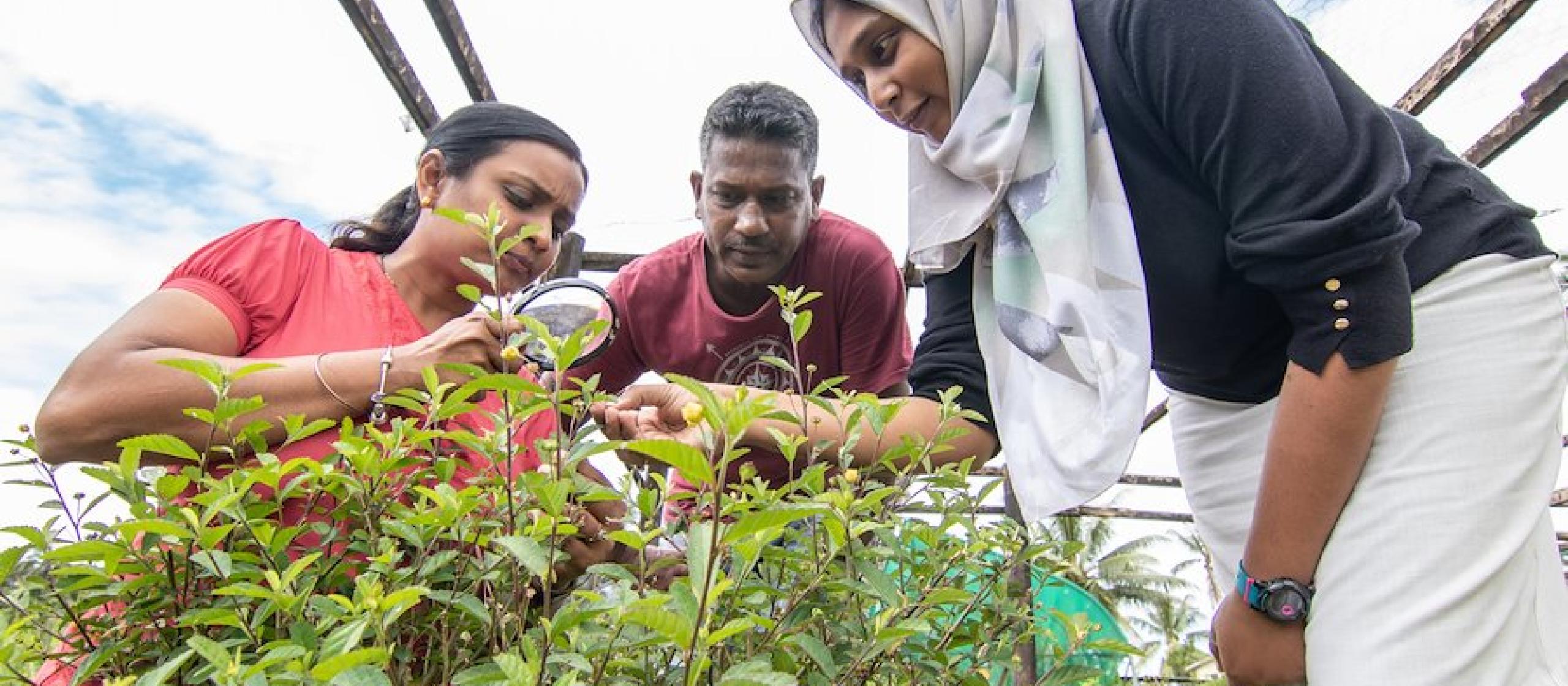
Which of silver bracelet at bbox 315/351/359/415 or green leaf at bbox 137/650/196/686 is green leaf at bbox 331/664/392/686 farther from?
silver bracelet at bbox 315/351/359/415

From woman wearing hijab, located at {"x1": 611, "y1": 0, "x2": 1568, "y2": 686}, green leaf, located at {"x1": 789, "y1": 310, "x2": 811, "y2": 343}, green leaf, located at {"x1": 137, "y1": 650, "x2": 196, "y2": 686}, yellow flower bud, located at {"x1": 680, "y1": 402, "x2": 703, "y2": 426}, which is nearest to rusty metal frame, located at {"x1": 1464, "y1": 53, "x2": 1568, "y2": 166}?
woman wearing hijab, located at {"x1": 611, "y1": 0, "x2": 1568, "y2": 686}

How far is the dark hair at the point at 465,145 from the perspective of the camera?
231cm

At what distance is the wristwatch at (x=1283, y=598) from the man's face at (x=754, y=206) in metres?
1.80

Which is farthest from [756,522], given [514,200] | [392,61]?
[392,61]

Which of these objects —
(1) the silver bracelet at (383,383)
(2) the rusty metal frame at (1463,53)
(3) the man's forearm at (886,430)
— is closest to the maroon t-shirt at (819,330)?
(3) the man's forearm at (886,430)

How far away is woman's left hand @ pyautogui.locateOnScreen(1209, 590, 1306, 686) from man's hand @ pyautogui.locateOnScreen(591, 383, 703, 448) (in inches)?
33.5

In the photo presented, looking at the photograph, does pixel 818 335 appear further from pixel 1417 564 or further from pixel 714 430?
pixel 714 430

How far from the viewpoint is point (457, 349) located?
1.64 meters

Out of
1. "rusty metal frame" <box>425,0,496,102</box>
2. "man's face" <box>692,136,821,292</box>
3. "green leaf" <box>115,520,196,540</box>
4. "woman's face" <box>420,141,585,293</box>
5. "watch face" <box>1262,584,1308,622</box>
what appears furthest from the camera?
"rusty metal frame" <box>425,0,496,102</box>

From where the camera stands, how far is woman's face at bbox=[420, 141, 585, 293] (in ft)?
7.20

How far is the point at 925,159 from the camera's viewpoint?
6.50 ft

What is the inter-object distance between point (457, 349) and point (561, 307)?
0.30 m

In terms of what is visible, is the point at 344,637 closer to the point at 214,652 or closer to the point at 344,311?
the point at 214,652

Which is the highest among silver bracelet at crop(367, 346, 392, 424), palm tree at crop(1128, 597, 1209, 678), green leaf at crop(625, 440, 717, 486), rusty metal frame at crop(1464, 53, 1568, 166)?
rusty metal frame at crop(1464, 53, 1568, 166)
